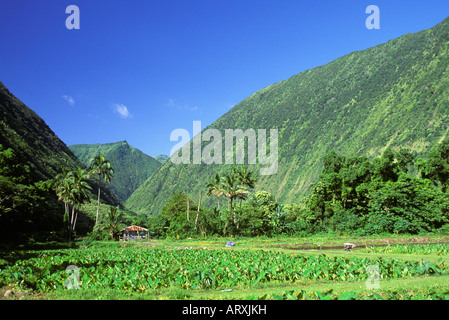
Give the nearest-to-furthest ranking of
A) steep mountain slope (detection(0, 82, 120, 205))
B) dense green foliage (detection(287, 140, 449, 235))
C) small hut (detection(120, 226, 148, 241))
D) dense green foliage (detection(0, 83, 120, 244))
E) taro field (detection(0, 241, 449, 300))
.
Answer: taro field (detection(0, 241, 449, 300)) → dense green foliage (detection(0, 83, 120, 244)) → dense green foliage (detection(287, 140, 449, 235)) → small hut (detection(120, 226, 148, 241)) → steep mountain slope (detection(0, 82, 120, 205))

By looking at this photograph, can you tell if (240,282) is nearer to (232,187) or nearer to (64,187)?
(232,187)

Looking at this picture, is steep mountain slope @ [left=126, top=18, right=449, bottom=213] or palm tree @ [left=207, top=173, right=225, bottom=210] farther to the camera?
steep mountain slope @ [left=126, top=18, right=449, bottom=213]

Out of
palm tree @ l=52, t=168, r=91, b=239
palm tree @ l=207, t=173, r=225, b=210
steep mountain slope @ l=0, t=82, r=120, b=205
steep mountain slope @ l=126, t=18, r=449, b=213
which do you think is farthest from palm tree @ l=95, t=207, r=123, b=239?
steep mountain slope @ l=126, t=18, r=449, b=213

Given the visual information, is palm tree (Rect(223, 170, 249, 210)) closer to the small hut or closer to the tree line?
the tree line

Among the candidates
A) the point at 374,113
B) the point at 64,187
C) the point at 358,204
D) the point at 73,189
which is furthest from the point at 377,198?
the point at 374,113

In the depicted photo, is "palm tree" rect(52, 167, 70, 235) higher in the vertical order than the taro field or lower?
higher

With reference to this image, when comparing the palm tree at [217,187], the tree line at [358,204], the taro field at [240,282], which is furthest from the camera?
the palm tree at [217,187]

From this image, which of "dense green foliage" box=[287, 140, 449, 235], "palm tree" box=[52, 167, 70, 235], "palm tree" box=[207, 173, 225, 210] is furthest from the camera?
"palm tree" box=[207, 173, 225, 210]

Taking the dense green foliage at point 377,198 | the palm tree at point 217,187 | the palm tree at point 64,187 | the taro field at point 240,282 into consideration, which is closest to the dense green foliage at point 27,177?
the palm tree at point 64,187

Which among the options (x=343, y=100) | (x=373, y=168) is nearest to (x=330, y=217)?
(x=373, y=168)

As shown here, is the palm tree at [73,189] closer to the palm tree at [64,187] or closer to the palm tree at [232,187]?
the palm tree at [64,187]
